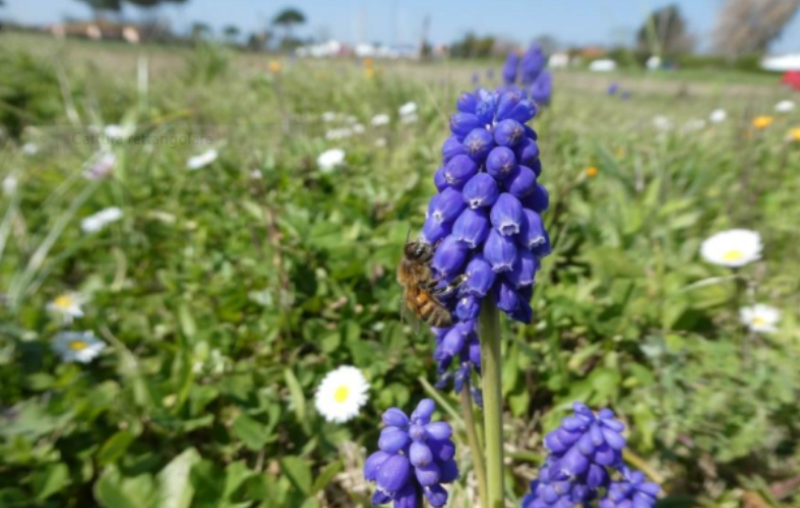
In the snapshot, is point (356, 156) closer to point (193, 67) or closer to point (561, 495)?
point (561, 495)

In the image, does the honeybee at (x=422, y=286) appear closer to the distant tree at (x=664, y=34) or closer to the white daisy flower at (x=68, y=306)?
the white daisy flower at (x=68, y=306)

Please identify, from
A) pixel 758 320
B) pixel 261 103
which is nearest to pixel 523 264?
pixel 758 320

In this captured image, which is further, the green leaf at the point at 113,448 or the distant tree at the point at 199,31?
the distant tree at the point at 199,31

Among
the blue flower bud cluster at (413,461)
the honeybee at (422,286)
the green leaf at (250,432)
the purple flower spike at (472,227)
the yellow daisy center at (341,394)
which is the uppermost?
the purple flower spike at (472,227)

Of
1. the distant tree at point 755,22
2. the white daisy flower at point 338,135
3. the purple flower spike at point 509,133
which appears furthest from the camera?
the distant tree at point 755,22

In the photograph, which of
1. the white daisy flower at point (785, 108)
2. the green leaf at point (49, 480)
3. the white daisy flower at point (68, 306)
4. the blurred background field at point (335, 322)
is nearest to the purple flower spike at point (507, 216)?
the blurred background field at point (335, 322)

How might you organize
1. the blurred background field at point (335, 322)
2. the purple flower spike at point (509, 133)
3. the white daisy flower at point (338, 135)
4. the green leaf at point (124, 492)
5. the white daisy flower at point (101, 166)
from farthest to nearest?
the white daisy flower at point (338, 135) → the white daisy flower at point (101, 166) → the blurred background field at point (335, 322) → the green leaf at point (124, 492) → the purple flower spike at point (509, 133)

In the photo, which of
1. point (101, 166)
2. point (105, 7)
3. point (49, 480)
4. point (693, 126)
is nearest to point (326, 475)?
point (49, 480)
